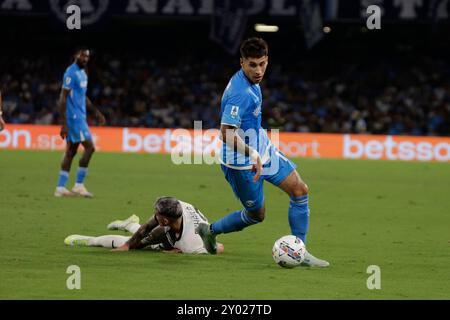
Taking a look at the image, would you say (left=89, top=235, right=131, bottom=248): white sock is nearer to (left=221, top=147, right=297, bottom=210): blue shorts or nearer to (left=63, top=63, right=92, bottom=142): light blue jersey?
(left=221, top=147, right=297, bottom=210): blue shorts

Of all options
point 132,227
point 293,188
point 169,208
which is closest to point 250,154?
point 293,188

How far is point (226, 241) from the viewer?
11062 millimetres

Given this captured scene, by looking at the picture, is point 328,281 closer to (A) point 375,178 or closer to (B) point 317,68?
(A) point 375,178

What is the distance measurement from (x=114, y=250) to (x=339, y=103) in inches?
1005

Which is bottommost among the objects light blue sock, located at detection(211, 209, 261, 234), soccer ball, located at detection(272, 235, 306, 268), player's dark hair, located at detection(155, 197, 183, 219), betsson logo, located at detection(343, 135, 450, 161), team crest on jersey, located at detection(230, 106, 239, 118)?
betsson logo, located at detection(343, 135, 450, 161)

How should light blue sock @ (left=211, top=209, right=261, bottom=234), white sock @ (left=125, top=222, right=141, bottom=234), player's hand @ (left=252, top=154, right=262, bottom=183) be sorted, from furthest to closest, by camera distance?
white sock @ (left=125, top=222, right=141, bottom=234) → light blue sock @ (left=211, top=209, right=261, bottom=234) → player's hand @ (left=252, top=154, right=262, bottom=183)

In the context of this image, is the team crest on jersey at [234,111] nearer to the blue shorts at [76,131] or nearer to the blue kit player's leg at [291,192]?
the blue kit player's leg at [291,192]

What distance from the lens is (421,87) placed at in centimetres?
3538

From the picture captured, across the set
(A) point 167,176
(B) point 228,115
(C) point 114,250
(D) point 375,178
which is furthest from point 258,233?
(D) point 375,178

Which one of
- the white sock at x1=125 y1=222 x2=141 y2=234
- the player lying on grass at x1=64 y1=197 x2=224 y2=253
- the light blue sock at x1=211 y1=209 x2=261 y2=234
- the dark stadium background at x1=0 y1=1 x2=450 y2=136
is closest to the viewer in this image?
the light blue sock at x1=211 y1=209 x2=261 y2=234

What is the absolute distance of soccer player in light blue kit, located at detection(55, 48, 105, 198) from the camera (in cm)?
1523

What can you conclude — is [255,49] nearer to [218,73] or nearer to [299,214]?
[299,214]

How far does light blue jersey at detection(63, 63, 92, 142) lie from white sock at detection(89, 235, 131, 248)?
551cm

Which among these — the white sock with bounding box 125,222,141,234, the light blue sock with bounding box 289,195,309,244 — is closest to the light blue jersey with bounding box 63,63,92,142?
the white sock with bounding box 125,222,141,234
